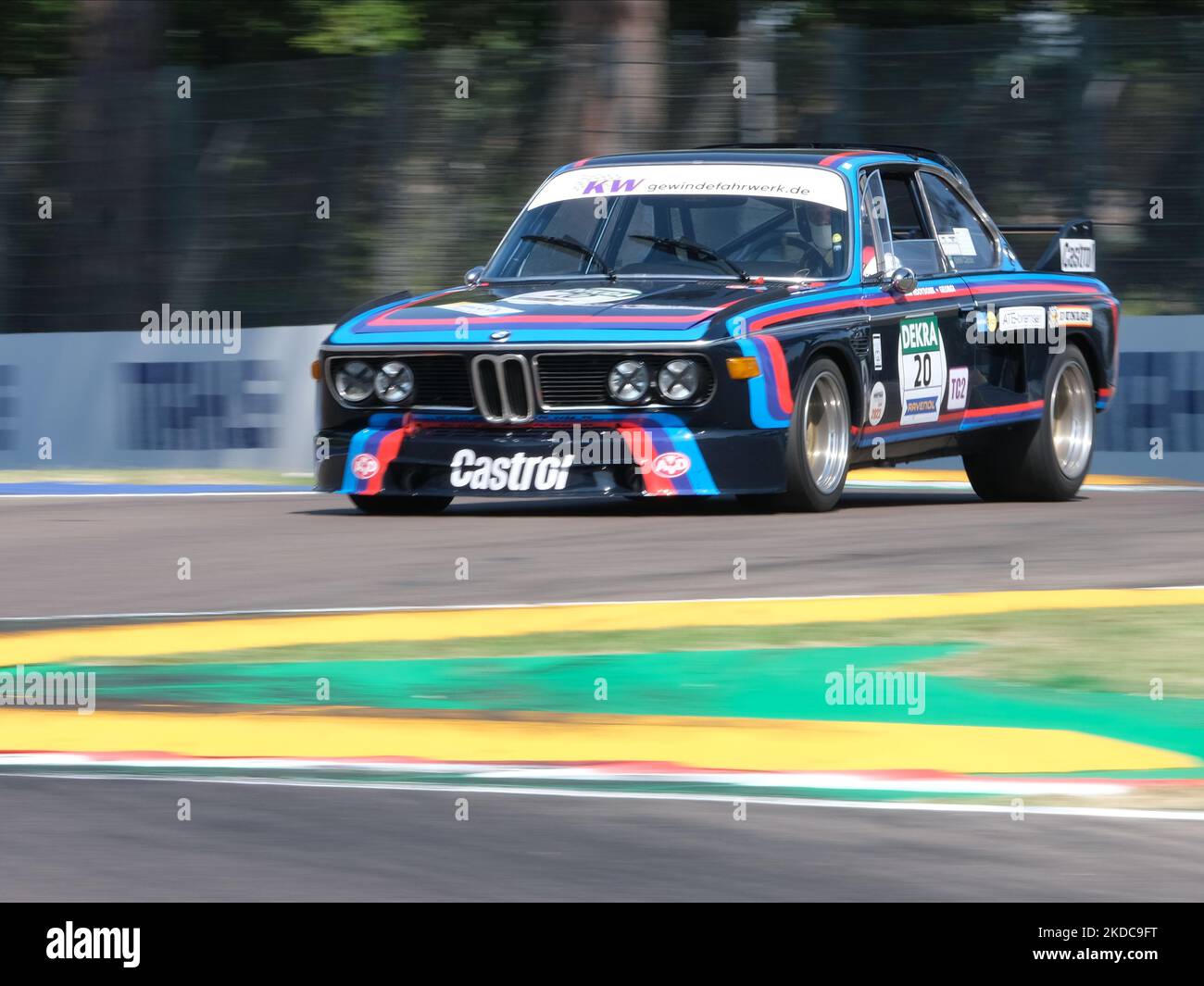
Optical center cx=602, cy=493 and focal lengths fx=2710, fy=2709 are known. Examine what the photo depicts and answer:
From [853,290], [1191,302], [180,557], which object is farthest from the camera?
[1191,302]

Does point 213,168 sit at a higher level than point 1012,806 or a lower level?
higher

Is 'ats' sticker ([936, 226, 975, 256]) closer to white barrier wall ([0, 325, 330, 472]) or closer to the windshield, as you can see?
the windshield

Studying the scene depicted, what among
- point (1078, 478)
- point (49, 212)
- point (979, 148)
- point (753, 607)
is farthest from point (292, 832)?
point (49, 212)

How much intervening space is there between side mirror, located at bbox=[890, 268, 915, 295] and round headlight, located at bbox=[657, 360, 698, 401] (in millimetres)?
1562

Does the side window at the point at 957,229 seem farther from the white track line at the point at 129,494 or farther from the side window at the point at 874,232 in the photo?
the white track line at the point at 129,494

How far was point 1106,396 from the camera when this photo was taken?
1456cm

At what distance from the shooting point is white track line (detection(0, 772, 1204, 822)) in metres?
5.86

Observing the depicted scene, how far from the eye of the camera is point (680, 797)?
6059mm

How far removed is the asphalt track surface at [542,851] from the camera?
5.14m

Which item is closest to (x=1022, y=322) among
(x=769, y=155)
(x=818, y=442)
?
(x=769, y=155)

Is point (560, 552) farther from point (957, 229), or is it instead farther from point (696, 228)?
point (957, 229)

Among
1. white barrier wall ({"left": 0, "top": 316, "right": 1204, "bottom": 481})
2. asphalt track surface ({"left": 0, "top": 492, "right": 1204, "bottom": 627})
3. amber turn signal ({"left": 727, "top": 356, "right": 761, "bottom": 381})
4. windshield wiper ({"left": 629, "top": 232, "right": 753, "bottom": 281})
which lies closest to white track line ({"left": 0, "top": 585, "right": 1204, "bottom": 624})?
asphalt track surface ({"left": 0, "top": 492, "right": 1204, "bottom": 627})

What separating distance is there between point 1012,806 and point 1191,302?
1090 centimetres
